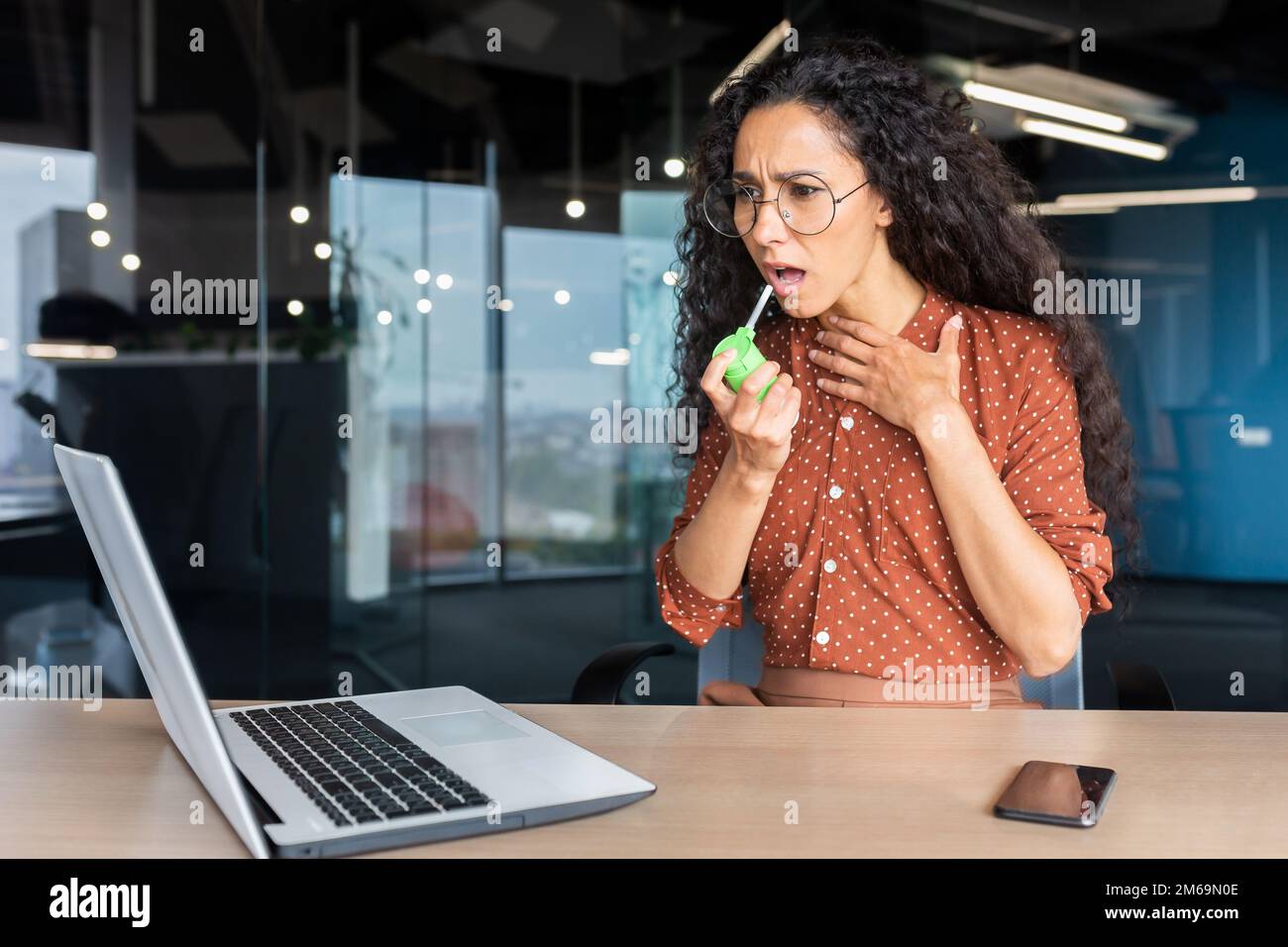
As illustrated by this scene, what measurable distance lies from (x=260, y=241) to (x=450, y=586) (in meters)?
1.38

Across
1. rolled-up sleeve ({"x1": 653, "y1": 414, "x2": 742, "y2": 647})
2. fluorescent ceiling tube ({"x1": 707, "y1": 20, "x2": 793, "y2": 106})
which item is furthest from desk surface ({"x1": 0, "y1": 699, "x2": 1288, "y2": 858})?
fluorescent ceiling tube ({"x1": 707, "y1": 20, "x2": 793, "y2": 106})

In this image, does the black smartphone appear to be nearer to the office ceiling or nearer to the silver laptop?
the silver laptop

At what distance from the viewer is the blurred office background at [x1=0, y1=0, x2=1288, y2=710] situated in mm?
3510

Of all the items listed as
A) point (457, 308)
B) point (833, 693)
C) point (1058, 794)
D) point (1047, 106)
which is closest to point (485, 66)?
point (457, 308)

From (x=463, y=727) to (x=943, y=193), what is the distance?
3.72 feet

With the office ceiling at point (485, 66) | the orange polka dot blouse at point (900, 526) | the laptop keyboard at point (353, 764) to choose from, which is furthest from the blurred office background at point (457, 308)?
the laptop keyboard at point (353, 764)

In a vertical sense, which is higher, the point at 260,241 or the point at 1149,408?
the point at 260,241

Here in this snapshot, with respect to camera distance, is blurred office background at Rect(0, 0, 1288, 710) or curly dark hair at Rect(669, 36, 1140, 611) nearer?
curly dark hair at Rect(669, 36, 1140, 611)

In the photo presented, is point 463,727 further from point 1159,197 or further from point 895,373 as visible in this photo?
point 1159,197

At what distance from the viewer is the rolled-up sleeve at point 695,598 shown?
5.57 feet

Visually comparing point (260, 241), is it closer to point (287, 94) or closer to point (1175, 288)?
point (287, 94)

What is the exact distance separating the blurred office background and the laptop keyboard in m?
2.67
